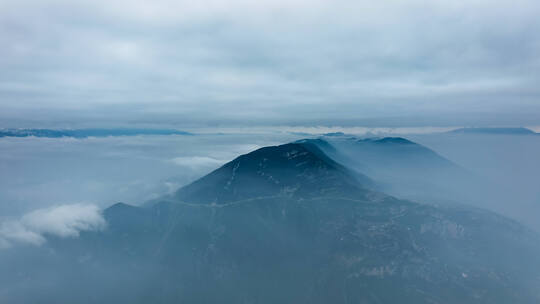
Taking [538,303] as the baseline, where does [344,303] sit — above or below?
below

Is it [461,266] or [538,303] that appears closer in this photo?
[538,303]

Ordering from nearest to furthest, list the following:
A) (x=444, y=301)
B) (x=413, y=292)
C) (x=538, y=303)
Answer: (x=538, y=303), (x=444, y=301), (x=413, y=292)

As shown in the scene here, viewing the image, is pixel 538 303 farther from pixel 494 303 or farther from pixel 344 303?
pixel 344 303

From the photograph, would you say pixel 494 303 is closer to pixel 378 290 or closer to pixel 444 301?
pixel 444 301

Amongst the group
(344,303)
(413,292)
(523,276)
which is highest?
(523,276)

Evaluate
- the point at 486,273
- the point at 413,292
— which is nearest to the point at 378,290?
the point at 413,292

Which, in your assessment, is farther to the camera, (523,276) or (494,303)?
(523,276)

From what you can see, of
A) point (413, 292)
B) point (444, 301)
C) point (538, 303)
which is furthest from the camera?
point (413, 292)

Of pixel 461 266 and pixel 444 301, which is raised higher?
pixel 461 266

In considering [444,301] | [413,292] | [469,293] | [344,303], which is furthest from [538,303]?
[344,303]
